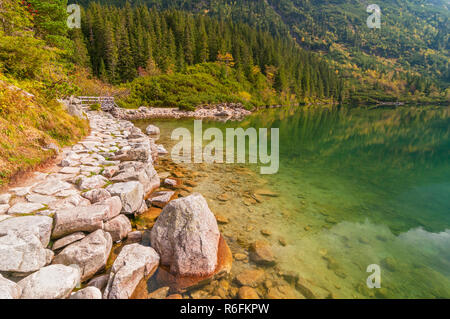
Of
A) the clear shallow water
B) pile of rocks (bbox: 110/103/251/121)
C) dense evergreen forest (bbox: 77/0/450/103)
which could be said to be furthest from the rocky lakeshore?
dense evergreen forest (bbox: 77/0/450/103)

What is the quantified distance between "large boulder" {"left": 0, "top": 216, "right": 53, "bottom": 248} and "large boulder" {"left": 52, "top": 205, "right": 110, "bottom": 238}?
0.43 feet

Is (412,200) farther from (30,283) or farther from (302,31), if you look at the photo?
(302,31)

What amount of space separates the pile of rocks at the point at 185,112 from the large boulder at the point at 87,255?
24.9 metres

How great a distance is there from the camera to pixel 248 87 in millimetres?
59344

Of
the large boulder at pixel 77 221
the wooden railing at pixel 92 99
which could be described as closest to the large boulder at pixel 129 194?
the large boulder at pixel 77 221

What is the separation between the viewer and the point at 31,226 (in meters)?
3.26

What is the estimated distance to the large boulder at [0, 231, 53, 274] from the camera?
109 inches

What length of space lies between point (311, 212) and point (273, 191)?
5.11 ft

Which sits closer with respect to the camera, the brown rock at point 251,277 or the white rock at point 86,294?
the white rock at point 86,294

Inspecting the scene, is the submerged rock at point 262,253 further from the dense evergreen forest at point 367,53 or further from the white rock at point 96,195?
the dense evergreen forest at point 367,53

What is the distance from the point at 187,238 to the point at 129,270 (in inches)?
39.4

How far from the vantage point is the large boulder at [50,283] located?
8.43 feet
